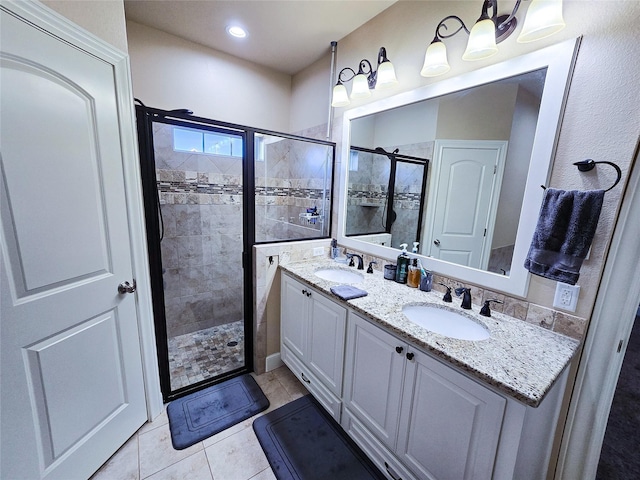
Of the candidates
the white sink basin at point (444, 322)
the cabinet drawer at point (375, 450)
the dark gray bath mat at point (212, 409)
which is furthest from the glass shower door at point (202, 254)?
the white sink basin at point (444, 322)

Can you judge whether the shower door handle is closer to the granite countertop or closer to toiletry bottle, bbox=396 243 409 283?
the granite countertop

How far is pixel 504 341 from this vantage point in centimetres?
105

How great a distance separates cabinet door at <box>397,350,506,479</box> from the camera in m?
0.87

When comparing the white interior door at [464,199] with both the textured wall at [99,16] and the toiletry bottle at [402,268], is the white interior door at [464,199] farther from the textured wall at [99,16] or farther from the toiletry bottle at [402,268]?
the textured wall at [99,16]

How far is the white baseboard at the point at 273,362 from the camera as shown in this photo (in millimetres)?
2128

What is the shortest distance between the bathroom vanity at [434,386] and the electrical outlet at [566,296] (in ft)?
0.45

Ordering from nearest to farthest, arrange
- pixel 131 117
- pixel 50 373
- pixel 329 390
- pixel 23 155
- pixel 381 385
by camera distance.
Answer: pixel 23 155, pixel 50 373, pixel 381 385, pixel 131 117, pixel 329 390

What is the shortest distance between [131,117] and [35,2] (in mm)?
470

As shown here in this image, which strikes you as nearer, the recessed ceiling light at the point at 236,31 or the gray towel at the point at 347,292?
the gray towel at the point at 347,292

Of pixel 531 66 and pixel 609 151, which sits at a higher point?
pixel 531 66

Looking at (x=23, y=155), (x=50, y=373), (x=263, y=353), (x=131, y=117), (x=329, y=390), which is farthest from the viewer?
(x=263, y=353)

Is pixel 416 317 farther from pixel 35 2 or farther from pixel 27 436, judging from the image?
pixel 35 2

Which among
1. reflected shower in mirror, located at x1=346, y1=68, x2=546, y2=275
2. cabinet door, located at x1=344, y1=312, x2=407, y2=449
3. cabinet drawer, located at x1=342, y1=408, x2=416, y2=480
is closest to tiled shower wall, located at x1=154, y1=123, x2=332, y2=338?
reflected shower in mirror, located at x1=346, y1=68, x2=546, y2=275

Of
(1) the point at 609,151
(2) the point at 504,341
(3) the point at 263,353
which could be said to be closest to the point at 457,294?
(2) the point at 504,341
